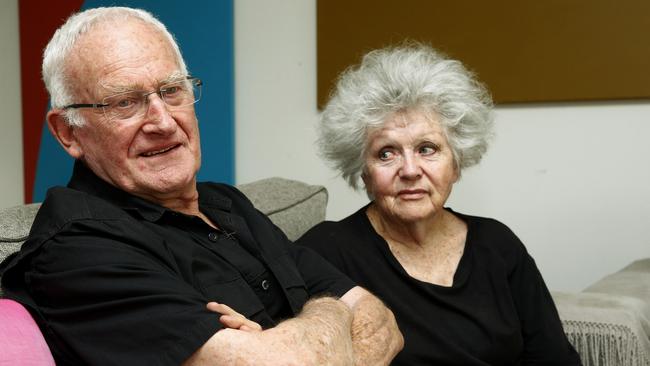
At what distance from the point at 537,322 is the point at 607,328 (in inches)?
6.5

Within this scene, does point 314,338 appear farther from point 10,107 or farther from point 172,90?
point 10,107

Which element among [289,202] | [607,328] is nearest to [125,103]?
[289,202]

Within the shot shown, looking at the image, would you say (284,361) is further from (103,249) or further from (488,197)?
(488,197)

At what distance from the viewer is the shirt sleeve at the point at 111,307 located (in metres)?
1.01

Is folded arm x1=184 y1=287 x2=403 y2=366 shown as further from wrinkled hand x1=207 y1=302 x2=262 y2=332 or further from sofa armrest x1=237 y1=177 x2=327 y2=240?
sofa armrest x1=237 y1=177 x2=327 y2=240

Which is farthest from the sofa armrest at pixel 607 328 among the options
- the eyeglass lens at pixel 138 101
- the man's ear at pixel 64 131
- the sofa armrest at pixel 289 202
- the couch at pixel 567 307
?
the man's ear at pixel 64 131

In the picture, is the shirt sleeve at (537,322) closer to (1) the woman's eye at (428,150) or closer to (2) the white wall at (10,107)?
(1) the woman's eye at (428,150)

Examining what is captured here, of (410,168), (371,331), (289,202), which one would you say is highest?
(410,168)

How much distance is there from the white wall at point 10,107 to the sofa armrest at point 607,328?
2582 mm

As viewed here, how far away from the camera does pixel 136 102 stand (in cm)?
132

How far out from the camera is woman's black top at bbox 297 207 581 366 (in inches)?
65.6

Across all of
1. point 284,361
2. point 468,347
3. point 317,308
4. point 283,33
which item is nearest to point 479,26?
point 283,33

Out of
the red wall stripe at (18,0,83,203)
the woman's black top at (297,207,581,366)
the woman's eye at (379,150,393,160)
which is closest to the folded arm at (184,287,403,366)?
the woman's black top at (297,207,581,366)

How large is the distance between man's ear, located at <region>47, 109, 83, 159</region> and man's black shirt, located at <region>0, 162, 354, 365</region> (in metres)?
0.03
